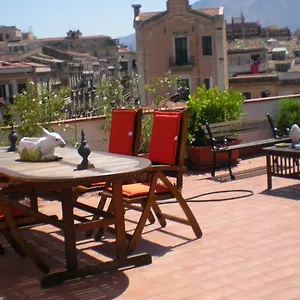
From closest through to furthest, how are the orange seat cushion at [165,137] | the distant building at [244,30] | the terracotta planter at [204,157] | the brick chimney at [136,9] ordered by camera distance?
the orange seat cushion at [165,137] < the terracotta planter at [204,157] < the brick chimney at [136,9] < the distant building at [244,30]

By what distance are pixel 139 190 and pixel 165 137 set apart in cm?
68

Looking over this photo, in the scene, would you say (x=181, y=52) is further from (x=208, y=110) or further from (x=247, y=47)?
(x=208, y=110)

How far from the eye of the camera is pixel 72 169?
4.27m

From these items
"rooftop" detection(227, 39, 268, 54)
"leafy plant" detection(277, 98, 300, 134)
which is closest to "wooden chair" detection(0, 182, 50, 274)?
"leafy plant" detection(277, 98, 300, 134)

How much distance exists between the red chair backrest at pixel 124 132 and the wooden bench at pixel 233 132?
2.13 m

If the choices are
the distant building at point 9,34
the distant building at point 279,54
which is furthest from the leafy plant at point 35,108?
the distant building at point 9,34

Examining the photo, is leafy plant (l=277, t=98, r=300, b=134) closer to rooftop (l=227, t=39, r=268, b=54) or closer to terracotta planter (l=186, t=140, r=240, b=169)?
terracotta planter (l=186, t=140, r=240, b=169)

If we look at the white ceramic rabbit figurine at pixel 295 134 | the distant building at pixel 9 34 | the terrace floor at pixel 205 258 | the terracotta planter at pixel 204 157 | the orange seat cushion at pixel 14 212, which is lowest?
the terrace floor at pixel 205 258

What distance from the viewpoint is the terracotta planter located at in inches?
332

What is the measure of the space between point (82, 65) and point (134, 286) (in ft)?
162

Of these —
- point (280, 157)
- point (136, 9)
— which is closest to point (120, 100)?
point (280, 157)

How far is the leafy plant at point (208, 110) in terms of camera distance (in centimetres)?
866

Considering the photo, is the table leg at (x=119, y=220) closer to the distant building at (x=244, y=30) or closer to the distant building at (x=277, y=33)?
the distant building at (x=244, y=30)

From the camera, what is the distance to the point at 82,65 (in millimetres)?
52625
